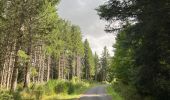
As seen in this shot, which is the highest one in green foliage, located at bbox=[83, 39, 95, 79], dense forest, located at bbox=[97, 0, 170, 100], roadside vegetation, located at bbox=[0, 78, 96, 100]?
green foliage, located at bbox=[83, 39, 95, 79]

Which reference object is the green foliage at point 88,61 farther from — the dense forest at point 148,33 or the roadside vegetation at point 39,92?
the dense forest at point 148,33

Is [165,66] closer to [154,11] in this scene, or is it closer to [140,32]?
[140,32]

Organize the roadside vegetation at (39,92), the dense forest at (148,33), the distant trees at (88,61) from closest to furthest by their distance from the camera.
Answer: the dense forest at (148,33) → the roadside vegetation at (39,92) → the distant trees at (88,61)

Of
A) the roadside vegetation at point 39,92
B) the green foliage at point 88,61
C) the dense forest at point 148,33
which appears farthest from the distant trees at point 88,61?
the dense forest at point 148,33

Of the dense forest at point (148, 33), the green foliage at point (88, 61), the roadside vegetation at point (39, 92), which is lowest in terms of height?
the roadside vegetation at point (39, 92)

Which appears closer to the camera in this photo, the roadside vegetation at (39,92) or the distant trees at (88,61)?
the roadside vegetation at (39,92)

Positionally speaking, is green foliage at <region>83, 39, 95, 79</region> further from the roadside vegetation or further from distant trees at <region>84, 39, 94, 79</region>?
the roadside vegetation

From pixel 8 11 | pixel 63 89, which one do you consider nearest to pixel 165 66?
pixel 8 11

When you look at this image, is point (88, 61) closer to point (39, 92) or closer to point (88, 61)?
point (88, 61)

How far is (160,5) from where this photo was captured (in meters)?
13.7

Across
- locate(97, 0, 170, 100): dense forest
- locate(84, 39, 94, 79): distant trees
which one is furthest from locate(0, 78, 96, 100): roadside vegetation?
locate(84, 39, 94, 79): distant trees

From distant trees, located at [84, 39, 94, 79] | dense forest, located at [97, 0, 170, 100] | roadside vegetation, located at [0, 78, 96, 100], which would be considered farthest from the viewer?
distant trees, located at [84, 39, 94, 79]

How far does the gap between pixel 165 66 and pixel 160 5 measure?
4.27m

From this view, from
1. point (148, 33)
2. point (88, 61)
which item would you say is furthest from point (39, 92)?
point (88, 61)
